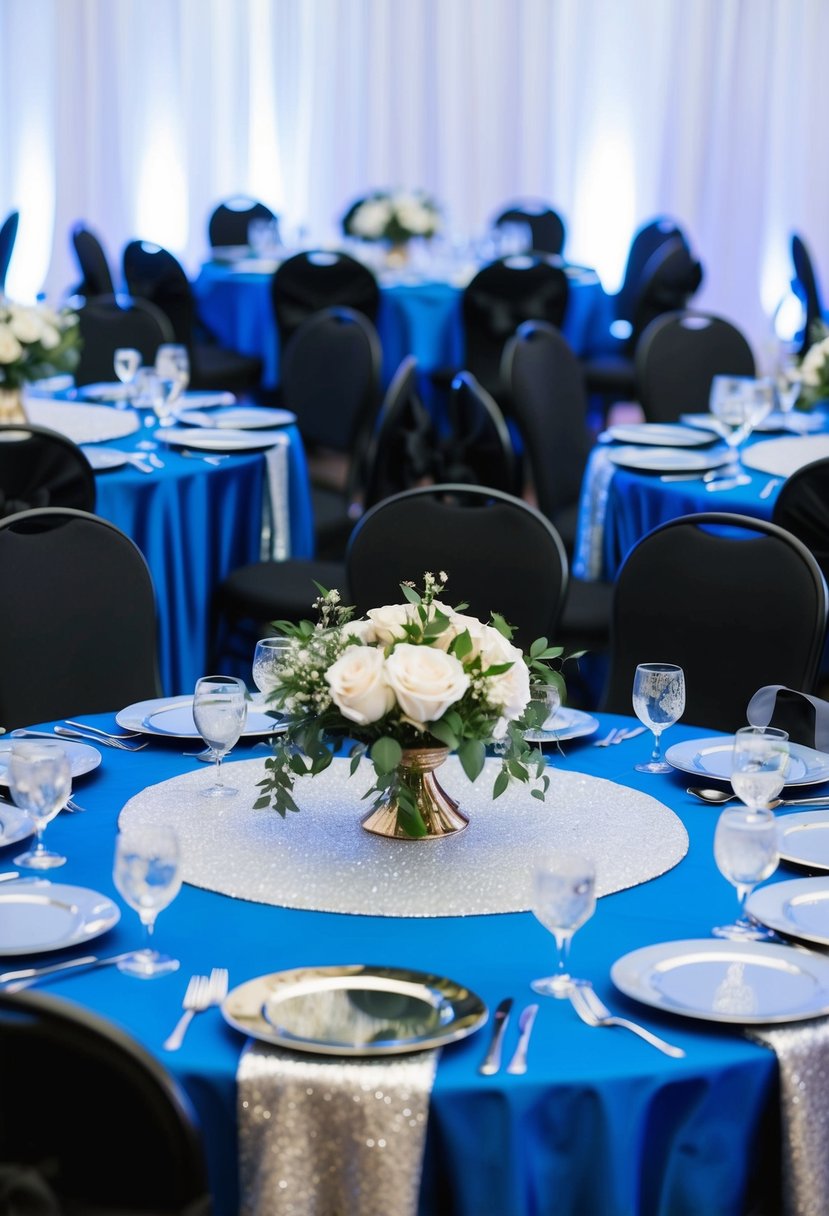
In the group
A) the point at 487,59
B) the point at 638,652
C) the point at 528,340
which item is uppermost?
the point at 487,59

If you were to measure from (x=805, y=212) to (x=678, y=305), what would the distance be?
333cm

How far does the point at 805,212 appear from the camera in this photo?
1109 cm

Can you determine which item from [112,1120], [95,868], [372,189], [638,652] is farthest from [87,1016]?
[372,189]

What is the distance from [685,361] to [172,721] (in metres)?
3.76

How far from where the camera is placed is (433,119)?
11055 mm

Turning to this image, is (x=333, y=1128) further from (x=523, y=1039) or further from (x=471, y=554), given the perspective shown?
(x=471, y=554)

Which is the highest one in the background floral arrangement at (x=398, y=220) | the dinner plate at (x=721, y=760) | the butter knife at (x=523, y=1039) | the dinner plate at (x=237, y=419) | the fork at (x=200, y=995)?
the background floral arrangement at (x=398, y=220)

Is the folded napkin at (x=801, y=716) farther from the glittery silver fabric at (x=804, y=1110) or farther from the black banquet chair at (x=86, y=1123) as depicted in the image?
the black banquet chair at (x=86, y=1123)

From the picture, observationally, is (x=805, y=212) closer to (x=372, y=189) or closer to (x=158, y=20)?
(x=372, y=189)

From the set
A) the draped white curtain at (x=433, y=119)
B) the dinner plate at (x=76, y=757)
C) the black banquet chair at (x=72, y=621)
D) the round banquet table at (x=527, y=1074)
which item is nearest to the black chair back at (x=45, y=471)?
the black banquet chair at (x=72, y=621)

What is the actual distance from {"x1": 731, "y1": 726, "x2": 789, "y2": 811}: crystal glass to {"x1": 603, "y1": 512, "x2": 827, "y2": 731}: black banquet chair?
0.97 metres

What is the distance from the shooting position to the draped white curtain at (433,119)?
10.7 m

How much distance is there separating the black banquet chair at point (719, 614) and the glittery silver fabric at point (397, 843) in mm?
827

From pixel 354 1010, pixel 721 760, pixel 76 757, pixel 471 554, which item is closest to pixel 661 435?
pixel 471 554
